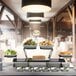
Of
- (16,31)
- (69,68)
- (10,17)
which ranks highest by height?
(10,17)

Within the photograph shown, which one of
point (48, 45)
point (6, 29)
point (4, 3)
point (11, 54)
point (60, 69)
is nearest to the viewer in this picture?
point (60, 69)

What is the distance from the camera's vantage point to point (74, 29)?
6.96m

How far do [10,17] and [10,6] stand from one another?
0.58 metres

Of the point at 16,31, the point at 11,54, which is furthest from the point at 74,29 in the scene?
the point at 11,54

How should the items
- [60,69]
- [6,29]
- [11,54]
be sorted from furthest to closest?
[6,29] < [11,54] < [60,69]

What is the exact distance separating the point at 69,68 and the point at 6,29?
4823mm

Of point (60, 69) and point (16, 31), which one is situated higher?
point (16, 31)

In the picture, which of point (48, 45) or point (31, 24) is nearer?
point (48, 45)

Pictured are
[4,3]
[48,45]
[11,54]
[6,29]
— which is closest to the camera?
[48,45]

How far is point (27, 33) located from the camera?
299 inches

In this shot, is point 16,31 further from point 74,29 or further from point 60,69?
point 60,69

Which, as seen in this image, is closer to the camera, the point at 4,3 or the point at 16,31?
the point at 4,3

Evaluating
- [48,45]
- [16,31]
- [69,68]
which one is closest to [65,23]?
[16,31]

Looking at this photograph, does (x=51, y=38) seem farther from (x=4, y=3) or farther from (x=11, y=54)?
(x=11, y=54)
